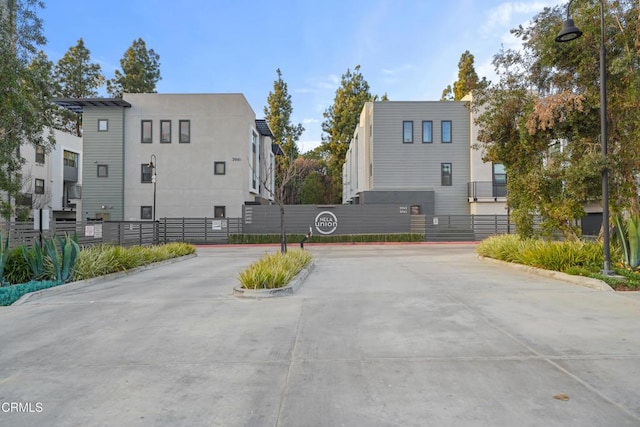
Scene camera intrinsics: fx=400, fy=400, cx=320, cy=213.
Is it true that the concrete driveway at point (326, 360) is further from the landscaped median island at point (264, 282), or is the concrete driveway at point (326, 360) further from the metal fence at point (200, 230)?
the metal fence at point (200, 230)

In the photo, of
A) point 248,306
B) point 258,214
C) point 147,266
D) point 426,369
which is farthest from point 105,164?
point 426,369

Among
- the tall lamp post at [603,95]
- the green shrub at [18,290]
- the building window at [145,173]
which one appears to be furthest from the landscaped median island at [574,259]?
the building window at [145,173]

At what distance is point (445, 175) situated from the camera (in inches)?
1174

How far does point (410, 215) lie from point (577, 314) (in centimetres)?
2199

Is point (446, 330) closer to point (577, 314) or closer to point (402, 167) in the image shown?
point (577, 314)

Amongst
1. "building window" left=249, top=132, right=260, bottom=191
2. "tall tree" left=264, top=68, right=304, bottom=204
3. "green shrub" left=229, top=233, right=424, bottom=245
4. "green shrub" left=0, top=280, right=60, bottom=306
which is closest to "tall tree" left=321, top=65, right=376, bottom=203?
"tall tree" left=264, top=68, right=304, bottom=204

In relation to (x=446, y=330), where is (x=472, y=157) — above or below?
above

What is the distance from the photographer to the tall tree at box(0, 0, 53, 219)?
33.2 feet

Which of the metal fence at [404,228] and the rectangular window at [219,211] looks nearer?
the metal fence at [404,228]

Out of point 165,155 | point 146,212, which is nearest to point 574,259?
point 165,155

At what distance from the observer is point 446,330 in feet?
18.1

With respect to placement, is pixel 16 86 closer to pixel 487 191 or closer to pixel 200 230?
pixel 200 230

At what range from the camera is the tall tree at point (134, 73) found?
162 feet

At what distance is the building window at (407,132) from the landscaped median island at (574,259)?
17.4m
